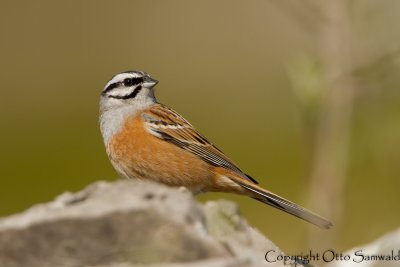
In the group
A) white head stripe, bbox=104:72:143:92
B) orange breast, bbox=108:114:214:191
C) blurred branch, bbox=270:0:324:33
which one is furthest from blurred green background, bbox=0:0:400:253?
white head stripe, bbox=104:72:143:92

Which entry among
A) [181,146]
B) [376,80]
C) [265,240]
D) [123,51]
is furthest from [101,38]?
[376,80]

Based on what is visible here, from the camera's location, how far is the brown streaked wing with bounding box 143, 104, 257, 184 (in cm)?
639

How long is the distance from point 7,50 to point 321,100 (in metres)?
15.0

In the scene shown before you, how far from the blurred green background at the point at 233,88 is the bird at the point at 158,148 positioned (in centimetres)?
55

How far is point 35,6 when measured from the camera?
19.6 metres

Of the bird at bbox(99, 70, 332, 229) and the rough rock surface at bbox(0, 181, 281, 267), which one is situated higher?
the rough rock surface at bbox(0, 181, 281, 267)

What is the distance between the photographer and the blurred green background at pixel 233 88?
3.10m

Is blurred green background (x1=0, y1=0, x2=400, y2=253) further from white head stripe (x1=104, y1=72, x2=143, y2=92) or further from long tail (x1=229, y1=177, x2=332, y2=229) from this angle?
white head stripe (x1=104, y1=72, x2=143, y2=92)

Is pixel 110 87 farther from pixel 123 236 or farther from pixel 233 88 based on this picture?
pixel 233 88

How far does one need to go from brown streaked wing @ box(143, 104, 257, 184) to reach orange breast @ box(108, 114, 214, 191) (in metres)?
0.06

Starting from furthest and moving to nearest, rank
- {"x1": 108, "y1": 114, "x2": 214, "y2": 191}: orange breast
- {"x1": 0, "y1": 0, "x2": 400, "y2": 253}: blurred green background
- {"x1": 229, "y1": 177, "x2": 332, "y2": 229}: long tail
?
{"x1": 108, "y1": 114, "x2": 214, "y2": 191}: orange breast → {"x1": 229, "y1": 177, "x2": 332, "y2": 229}: long tail → {"x1": 0, "y1": 0, "x2": 400, "y2": 253}: blurred green background

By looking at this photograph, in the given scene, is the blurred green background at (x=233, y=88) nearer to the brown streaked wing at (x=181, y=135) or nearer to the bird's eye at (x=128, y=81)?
the brown streaked wing at (x=181, y=135)

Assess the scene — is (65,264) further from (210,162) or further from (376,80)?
(210,162)

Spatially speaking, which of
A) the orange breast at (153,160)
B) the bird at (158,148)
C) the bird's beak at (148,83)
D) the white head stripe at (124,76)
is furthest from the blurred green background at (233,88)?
the white head stripe at (124,76)
